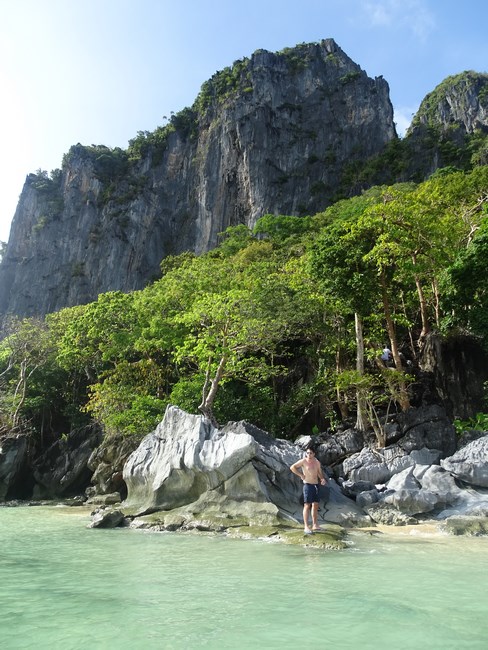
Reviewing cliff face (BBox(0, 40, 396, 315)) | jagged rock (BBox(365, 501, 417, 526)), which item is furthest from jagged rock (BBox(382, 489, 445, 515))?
cliff face (BBox(0, 40, 396, 315))

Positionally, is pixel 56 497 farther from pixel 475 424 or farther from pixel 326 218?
pixel 326 218

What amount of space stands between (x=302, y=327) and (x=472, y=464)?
7605 mm

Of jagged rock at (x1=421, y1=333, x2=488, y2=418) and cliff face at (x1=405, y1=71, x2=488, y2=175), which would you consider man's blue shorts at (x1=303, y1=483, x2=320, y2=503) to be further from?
cliff face at (x1=405, y1=71, x2=488, y2=175)

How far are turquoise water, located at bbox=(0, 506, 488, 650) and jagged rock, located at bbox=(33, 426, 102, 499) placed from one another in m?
12.5

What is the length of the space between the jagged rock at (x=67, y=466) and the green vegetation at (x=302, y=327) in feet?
5.69

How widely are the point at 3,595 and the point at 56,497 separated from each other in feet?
53.3

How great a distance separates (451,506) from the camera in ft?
33.9

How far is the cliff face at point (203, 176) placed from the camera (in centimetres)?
5519

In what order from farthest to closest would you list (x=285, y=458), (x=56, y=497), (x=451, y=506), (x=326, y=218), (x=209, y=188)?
(x=209, y=188), (x=326, y=218), (x=56, y=497), (x=285, y=458), (x=451, y=506)

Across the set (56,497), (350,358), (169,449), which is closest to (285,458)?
(169,449)

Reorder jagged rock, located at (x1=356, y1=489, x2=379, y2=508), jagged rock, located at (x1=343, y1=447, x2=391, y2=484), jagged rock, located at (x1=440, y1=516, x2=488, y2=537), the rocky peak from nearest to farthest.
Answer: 1. jagged rock, located at (x1=440, y1=516, x2=488, y2=537)
2. jagged rock, located at (x1=356, y1=489, x2=379, y2=508)
3. jagged rock, located at (x1=343, y1=447, x2=391, y2=484)
4. the rocky peak

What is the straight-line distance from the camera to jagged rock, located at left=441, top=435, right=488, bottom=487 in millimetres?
11016

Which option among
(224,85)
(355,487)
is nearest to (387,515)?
(355,487)

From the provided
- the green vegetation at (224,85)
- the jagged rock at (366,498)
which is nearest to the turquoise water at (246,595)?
the jagged rock at (366,498)
